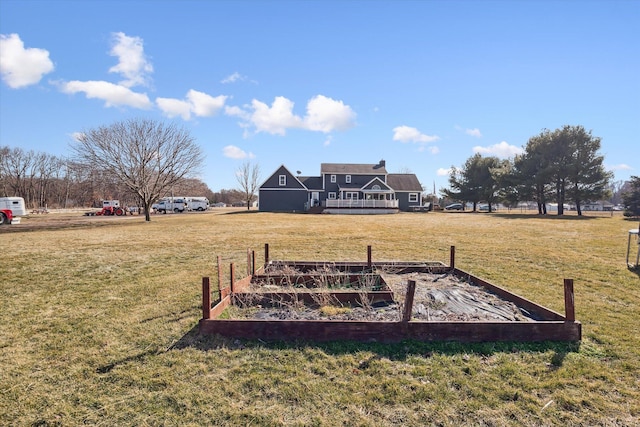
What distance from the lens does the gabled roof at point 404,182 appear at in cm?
4662

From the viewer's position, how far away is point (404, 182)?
4738 centimetres

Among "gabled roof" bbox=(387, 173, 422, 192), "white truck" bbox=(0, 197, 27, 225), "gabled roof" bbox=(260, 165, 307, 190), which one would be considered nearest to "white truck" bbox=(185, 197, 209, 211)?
"gabled roof" bbox=(260, 165, 307, 190)

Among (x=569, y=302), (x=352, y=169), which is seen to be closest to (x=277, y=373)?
(x=569, y=302)

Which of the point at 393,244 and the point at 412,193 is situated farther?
the point at 412,193

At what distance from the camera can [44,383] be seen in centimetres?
348

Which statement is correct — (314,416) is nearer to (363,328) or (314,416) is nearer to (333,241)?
(363,328)

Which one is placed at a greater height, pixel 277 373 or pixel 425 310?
pixel 425 310

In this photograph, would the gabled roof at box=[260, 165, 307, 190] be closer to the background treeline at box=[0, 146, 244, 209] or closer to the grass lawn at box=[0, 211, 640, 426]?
the background treeline at box=[0, 146, 244, 209]

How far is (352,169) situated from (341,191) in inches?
173

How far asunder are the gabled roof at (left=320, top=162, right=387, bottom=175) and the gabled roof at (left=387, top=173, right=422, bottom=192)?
2648 mm

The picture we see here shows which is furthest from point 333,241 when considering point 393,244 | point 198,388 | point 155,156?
point 155,156

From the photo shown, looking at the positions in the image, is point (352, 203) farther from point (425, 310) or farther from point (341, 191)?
point (425, 310)

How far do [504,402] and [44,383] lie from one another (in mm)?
4680

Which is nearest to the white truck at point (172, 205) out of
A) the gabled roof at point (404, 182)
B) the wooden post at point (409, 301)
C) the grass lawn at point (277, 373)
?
the gabled roof at point (404, 182)
